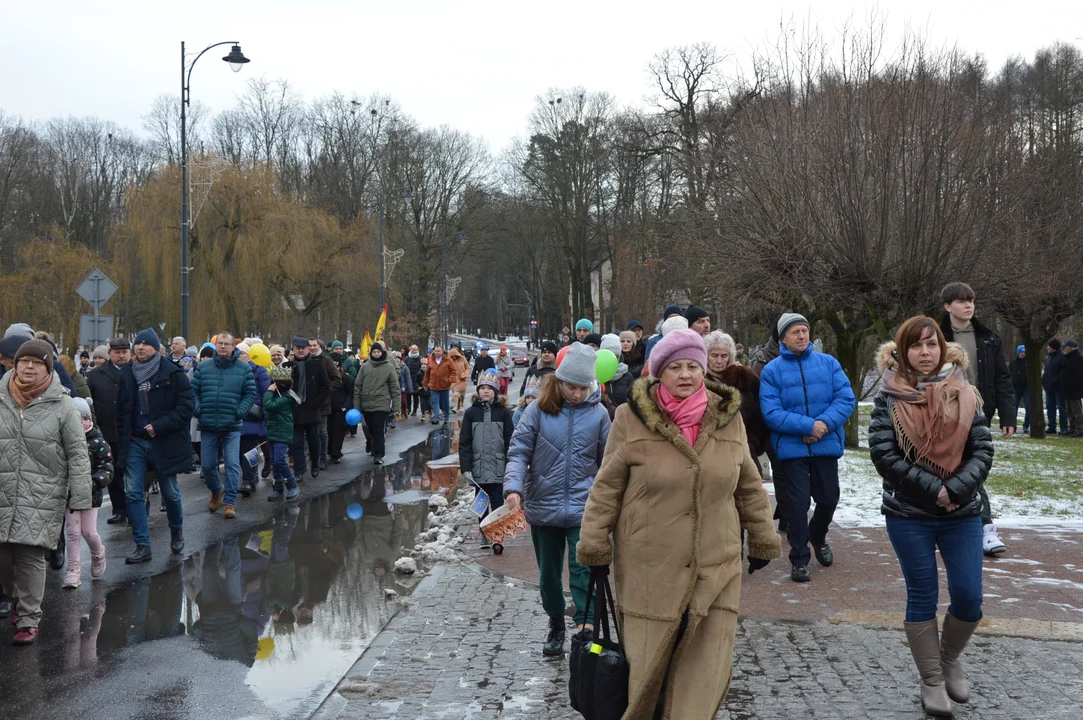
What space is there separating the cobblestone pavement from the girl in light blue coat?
47cm

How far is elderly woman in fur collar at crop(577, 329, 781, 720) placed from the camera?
4066 mm

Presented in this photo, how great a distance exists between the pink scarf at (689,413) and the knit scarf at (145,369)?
22.4ft

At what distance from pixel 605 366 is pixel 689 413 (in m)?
5.35

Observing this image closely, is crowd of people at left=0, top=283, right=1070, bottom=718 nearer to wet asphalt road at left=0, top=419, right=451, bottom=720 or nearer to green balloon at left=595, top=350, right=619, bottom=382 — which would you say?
wet asphalt road at left=0, top=419, right=451, bottom=720

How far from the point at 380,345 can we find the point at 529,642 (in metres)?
11.1

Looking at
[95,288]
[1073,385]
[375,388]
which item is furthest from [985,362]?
[1073,385]

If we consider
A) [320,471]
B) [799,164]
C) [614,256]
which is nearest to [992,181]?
[799,164]

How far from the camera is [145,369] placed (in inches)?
391

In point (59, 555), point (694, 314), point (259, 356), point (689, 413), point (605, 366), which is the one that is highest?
point (694, 314)

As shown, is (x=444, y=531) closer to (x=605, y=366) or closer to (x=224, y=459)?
(x=605, y=366)

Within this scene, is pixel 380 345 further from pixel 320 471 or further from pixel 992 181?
pixel 992 181

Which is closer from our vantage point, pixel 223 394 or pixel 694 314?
pixel 694 314

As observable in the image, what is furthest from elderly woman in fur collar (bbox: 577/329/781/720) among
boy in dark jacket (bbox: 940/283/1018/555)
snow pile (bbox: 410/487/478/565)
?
snow pile (bbox: 410/487/478/565)

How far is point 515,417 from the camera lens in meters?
11.0
